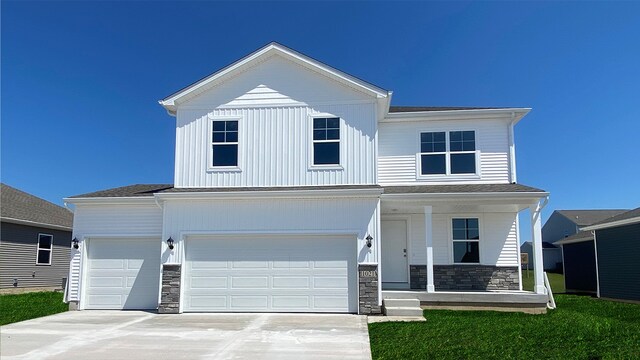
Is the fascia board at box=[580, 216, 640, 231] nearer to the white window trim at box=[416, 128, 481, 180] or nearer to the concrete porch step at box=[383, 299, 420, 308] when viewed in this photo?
the white window trim at box=[416, 128, 481, 180]

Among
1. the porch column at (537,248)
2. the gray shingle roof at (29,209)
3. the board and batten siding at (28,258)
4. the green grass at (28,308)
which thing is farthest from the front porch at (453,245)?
the gray shingle roof at (29,209)

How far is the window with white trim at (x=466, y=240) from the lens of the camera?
1394 cm

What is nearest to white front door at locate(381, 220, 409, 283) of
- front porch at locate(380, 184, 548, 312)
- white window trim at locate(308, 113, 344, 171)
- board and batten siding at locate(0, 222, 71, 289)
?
front porch at locate(380, 184, 548, 312)

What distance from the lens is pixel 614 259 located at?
1697cm

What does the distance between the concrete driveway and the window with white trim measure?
4.41 m

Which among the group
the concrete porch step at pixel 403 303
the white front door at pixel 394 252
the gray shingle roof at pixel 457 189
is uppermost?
the gray shingle roof at pixel 457 189

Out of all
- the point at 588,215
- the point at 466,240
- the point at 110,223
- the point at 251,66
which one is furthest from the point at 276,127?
the point at 588,215

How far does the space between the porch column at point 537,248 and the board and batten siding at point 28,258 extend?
1895cm

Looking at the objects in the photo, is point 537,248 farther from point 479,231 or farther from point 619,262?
point 619,262

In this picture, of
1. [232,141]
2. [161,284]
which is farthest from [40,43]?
[161,284]

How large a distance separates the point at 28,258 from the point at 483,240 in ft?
59.3

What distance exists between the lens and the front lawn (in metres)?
7.06

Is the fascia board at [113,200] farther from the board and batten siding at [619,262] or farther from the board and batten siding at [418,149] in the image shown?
the board and batten siding at [619,262]

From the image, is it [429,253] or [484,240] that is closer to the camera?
[429,253]
